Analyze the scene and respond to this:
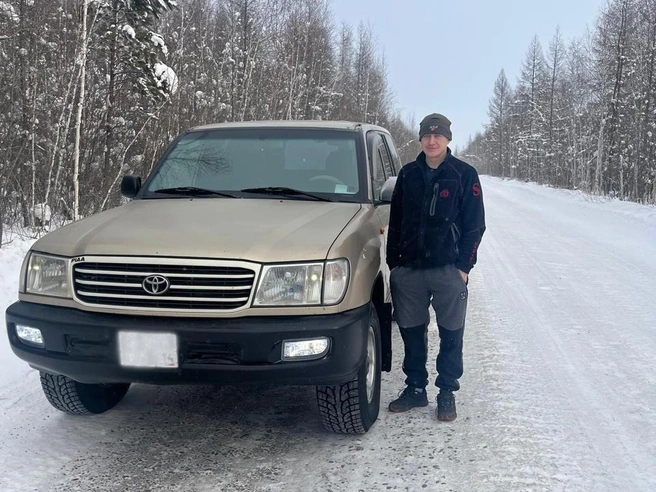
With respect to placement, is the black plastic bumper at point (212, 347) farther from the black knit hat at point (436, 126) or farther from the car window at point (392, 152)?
the car window at point (392, 152)

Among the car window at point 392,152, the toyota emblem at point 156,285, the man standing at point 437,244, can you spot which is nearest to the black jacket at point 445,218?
the man standing at point 437,244

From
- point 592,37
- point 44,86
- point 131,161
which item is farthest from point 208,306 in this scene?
point 592,37

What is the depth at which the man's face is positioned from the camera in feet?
11.6

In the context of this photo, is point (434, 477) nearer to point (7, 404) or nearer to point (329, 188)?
point (329, 188)

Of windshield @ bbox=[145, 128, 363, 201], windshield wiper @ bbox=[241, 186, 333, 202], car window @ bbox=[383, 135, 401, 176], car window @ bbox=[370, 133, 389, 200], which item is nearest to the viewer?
windshield wiper @ bbox=[241, 186, 333, 202]

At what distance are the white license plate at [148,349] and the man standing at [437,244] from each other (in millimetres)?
1563

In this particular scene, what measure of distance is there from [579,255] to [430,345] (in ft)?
20.1

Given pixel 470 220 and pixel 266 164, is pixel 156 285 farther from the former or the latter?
pixel 470 220

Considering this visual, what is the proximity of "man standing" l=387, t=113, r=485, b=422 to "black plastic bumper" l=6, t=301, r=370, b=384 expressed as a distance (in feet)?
2.68

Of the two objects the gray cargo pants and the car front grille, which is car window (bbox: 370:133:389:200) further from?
the car front grille

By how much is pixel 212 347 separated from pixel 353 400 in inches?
35.6

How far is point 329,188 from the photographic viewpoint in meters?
3.96

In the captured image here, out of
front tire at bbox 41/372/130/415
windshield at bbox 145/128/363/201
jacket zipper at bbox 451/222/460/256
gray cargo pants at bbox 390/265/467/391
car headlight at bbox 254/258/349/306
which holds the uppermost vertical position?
windshield at bbox 145/128/363/201

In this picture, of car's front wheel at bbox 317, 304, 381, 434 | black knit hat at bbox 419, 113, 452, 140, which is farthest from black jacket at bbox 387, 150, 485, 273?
car's front wheel at bbox 317, 304, 381, 434
